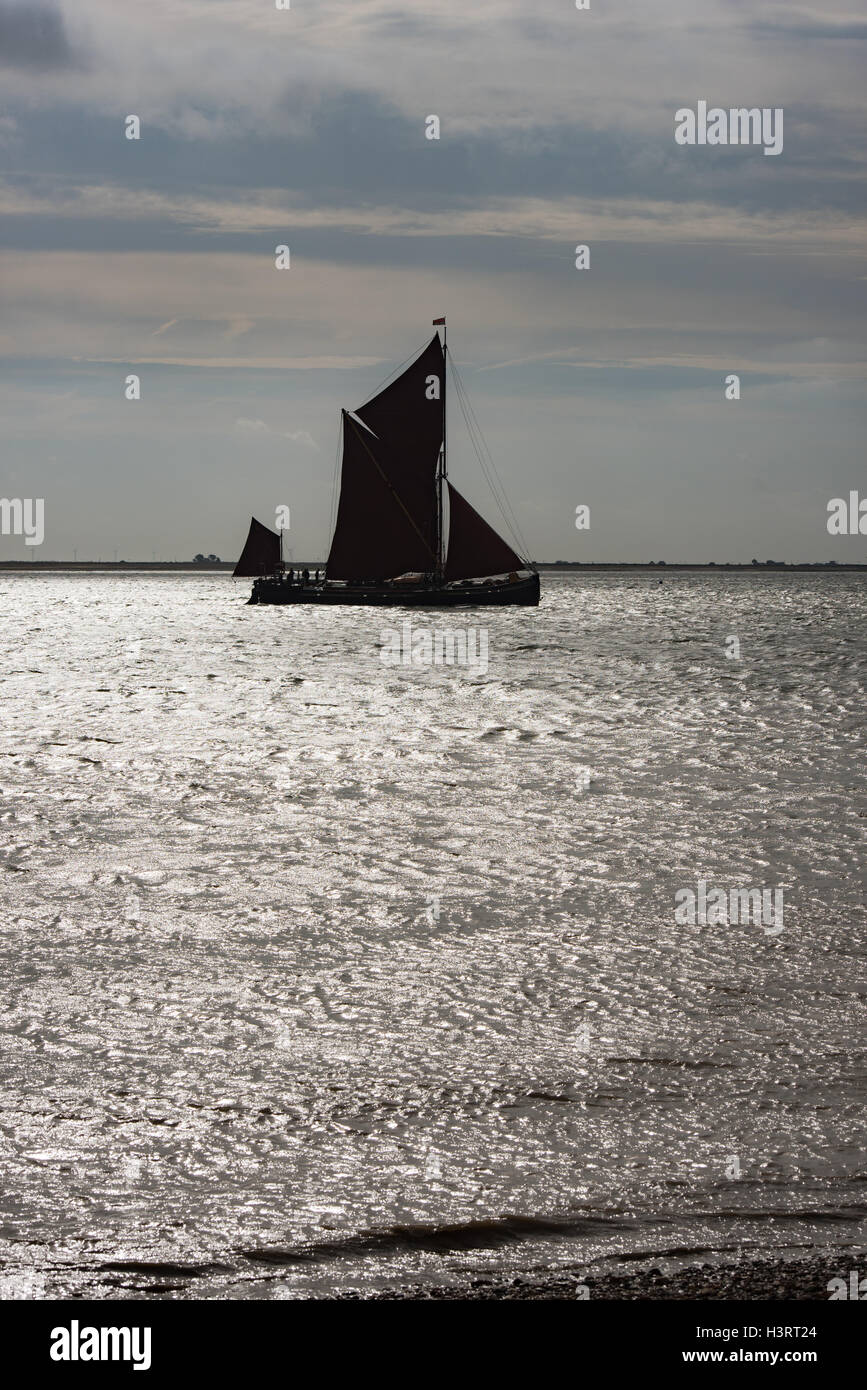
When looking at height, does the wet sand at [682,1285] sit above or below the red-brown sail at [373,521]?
below

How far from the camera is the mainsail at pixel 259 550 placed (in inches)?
6845

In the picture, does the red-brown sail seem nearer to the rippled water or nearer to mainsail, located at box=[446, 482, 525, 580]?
mainsail, located at box=[446, 482, 525, 580]

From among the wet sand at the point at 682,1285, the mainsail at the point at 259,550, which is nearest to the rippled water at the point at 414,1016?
the wet sand at the point at 682,1285

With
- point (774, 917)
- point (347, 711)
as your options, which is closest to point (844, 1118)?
point (774, 917)

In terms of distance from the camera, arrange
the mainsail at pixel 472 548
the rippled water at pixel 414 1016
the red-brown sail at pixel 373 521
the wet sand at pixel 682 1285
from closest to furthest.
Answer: the wet sand at pixel 682 1285 < the rippled water at pixel 414 1016 < the red-brown sail at pixel 373 521 < the mainsail at pixel 472 548

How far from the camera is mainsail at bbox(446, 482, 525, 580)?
10031cm

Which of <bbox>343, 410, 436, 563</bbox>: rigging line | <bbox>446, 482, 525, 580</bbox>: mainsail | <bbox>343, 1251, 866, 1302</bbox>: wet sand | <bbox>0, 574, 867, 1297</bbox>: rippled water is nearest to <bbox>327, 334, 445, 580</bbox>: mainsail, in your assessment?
<bbox>343, 410, 436, 563</bbox>: rigging line

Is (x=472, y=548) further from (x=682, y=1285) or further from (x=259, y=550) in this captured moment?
(x=682, y=1285)

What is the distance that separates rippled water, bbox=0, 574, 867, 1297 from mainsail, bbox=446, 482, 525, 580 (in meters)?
71.2

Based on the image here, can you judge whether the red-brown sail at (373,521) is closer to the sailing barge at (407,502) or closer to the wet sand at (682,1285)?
the sailing barge at (407,502)

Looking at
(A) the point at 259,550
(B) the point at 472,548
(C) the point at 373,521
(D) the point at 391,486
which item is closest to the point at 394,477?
(D) the point at 391,486

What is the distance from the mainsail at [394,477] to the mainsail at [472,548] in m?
A: 1.40
